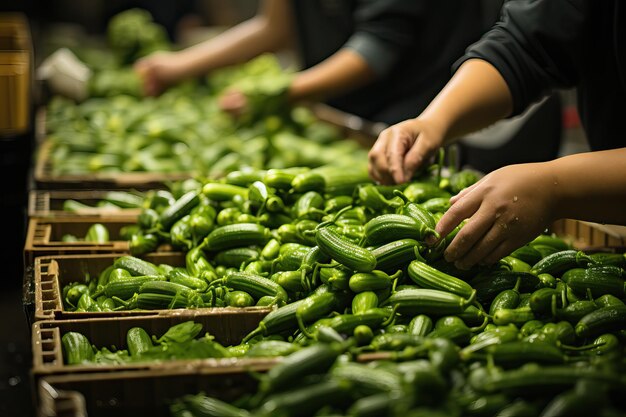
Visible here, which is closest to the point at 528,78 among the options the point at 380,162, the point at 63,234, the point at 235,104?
the point at 380,162

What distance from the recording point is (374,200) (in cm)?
322

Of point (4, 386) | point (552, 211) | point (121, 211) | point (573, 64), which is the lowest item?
point (4, 386)

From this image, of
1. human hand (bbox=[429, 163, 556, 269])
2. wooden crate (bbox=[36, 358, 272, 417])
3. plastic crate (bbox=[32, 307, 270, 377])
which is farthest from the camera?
plastic crate (bbox=[32, 307, 270, 377])

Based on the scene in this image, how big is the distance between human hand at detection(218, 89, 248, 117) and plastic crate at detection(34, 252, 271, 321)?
103 inches

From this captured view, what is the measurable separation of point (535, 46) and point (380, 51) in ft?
7.67

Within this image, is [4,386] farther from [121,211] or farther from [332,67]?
[332,67]

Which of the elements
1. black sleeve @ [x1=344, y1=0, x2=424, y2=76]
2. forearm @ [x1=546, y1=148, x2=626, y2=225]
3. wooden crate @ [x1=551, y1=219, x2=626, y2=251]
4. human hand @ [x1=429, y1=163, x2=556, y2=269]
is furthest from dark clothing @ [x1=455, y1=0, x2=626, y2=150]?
black sleeve @ [x1=344, y1=0, x2=424, y2=76]

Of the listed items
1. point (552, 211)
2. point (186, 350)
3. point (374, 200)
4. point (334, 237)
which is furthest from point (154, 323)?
point (552, 211)

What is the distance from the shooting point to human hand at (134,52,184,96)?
22.7 feet

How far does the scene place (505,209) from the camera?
241 centimetres

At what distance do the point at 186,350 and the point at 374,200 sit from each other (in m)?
1.17

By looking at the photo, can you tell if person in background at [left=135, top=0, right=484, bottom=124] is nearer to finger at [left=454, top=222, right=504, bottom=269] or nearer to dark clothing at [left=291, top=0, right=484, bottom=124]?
dark clothing at [left=291, top=0, right=484, bottom=124]

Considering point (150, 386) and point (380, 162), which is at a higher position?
point (380, 162)

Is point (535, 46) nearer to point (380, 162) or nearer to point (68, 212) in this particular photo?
point (380, 162)
